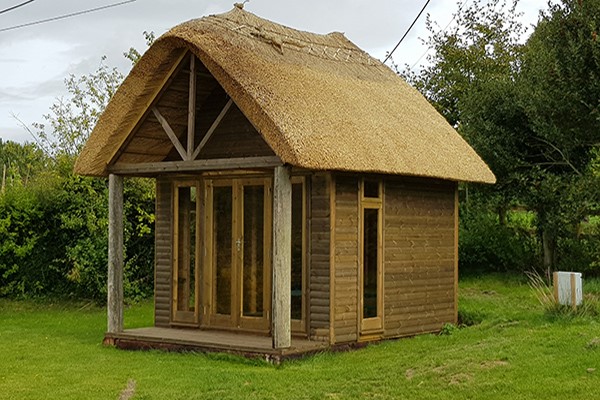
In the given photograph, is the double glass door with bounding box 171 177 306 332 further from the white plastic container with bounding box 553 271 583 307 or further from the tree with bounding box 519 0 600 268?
the tree with bounding box 519 0 600 268

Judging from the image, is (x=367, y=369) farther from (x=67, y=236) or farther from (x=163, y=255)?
(x=67, y=236)

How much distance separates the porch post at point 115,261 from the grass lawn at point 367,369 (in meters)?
0.50

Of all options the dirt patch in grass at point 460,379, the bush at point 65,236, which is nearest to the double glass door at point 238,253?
the dirt patch in grass at point 460,379

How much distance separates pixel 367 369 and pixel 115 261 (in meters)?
4.73

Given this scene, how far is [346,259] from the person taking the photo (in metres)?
12.3

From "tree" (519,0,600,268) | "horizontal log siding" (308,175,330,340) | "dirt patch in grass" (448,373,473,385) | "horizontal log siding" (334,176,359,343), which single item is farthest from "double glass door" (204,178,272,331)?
"tree" (519,0,600,268)

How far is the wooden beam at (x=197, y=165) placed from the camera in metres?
11.2

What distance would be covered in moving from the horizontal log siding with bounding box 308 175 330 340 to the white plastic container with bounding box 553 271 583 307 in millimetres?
3232

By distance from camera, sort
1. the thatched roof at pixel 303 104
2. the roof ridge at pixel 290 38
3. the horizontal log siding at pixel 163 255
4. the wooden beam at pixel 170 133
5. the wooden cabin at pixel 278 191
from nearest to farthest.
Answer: the thatched roof at pixel 303 104, the wooden cabin at pixel 278 191, the wooden beam at pixel 170 133, the roof ridge at pixel 290 38, the horizontal log siding at pixel 163 255

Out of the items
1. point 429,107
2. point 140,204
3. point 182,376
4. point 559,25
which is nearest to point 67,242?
point 140,204

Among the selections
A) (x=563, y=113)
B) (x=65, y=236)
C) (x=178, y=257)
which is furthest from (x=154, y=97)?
(x=563, y=113)

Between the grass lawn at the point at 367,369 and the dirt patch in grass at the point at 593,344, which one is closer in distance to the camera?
the grass lawn at the point at 367,369

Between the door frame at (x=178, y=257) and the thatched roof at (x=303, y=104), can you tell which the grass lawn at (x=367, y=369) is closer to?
the door frame at (x=178, y=257)

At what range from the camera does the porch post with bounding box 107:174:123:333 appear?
43.1 ft
